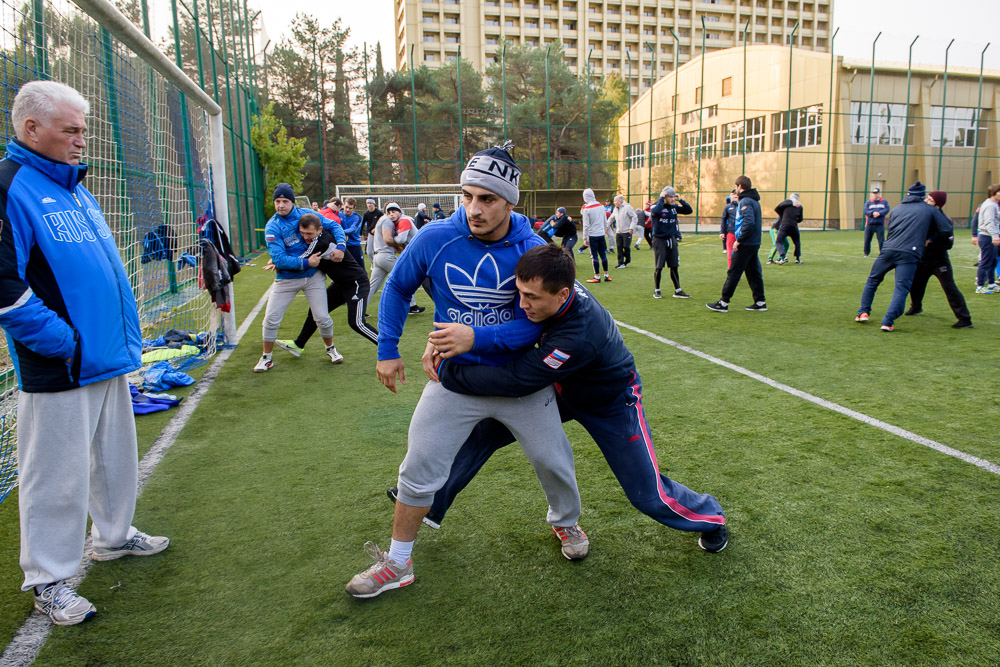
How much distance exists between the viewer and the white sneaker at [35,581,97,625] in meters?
2.67

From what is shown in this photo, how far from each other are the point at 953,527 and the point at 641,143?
39.9 meters

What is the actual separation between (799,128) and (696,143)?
6.08 metres

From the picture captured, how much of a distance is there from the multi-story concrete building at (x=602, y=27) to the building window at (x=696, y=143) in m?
30.4

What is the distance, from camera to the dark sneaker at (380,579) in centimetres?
283

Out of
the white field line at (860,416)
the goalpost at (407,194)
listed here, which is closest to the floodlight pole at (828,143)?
the goalpost at (407,194)

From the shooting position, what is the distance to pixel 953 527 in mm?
3303

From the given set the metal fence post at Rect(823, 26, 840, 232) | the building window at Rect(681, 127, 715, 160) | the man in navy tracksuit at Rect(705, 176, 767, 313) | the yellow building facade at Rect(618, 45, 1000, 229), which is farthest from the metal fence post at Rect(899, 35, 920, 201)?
the man in navy tracksuit at Rect(705, 176, 767, 313)

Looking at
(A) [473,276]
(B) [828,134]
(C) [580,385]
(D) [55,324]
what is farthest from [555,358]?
(B) [828,134]

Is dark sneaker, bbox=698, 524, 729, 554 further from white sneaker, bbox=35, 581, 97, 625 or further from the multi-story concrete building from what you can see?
the multi-story concrete building

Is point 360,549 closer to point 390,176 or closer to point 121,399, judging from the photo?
point 121,399

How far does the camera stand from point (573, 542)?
3.15 metres

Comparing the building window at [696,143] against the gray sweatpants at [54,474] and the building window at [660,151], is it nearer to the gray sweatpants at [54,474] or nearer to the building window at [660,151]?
the building window at [660,151]

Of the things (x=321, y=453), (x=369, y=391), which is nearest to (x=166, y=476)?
(x=321, y=453)

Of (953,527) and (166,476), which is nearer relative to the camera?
(953,527)
